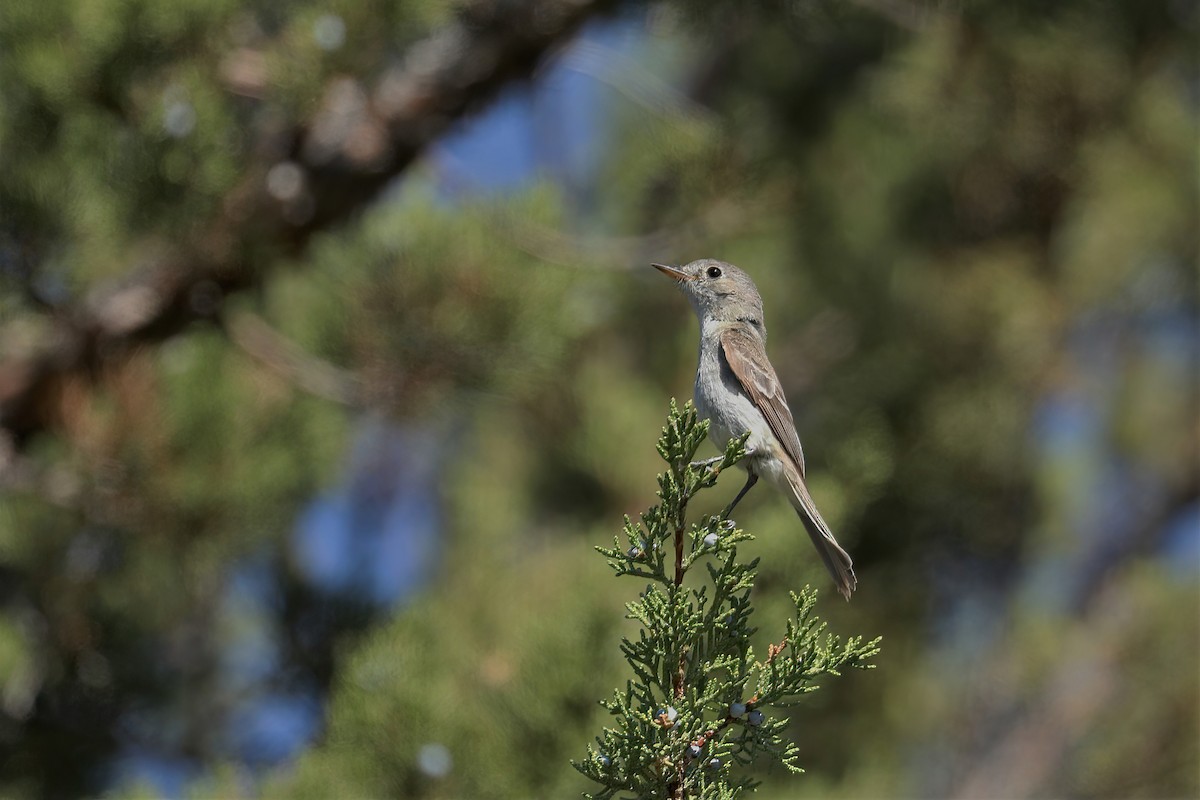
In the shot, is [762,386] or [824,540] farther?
[762,386]

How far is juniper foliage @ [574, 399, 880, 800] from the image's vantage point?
226cm

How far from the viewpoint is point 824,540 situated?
3.53m

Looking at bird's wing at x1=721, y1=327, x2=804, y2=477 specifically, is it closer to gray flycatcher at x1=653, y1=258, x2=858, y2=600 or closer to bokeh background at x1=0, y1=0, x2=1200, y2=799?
gray flycatcher at x1=653, y1=258, x2=858, y2=600

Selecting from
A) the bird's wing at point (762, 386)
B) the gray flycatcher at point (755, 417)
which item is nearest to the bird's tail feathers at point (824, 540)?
the gray flycatcher at point (755, 417)

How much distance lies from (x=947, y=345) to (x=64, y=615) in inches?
163

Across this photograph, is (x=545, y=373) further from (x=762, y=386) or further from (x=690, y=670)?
(x=690, y=670)

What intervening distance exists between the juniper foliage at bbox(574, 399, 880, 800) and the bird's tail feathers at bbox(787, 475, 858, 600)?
860mm

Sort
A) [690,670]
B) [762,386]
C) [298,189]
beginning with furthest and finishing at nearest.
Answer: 1. [298,189]
2. [762,386]
3. [690,670]

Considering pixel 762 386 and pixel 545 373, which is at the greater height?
pixel 545 373

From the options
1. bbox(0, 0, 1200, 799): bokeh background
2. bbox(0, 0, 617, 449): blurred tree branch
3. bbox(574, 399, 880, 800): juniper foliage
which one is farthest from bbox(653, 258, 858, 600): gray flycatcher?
bbox(0, 0, 617, 449): blurred tree branch

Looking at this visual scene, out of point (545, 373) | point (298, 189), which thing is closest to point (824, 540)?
point (545, 373)

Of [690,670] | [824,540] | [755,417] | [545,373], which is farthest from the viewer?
[545,373]

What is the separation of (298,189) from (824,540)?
2095 millimetres

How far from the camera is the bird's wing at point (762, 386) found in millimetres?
3771
